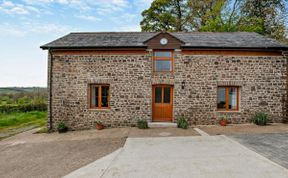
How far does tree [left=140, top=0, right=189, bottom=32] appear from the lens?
63.1 feet

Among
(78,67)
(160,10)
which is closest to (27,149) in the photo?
(78,67)

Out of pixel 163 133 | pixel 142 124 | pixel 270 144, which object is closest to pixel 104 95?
pixel 142 124

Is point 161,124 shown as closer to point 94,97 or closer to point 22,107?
point 94,97

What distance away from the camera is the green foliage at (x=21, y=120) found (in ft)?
42.4

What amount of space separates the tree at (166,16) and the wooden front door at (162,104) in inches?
481

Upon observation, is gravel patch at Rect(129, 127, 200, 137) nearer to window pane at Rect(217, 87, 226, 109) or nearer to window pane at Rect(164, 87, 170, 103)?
window pane at Rect(164, 87, 170, 103)

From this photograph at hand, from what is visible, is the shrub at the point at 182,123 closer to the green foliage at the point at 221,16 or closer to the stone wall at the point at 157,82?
the stone wall at the point at 157,82

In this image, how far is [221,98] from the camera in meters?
9.40

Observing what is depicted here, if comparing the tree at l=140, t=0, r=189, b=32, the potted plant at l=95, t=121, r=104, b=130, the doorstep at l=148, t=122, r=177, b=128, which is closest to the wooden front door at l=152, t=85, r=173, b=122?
the doorstep at l=148, t=122, r=177, b=128

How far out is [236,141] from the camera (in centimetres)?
616

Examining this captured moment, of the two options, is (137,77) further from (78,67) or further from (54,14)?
(54,14)

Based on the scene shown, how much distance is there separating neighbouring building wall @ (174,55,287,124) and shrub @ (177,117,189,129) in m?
0.32

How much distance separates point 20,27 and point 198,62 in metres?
13.2

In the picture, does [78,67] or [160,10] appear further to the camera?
[160,10]
